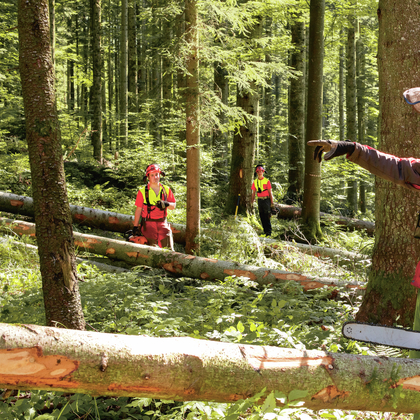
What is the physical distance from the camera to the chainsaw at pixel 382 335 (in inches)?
103

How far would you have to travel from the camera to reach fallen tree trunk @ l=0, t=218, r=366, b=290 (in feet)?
17.2

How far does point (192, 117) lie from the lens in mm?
6844

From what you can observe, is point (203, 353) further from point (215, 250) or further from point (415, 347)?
point (215, 250)

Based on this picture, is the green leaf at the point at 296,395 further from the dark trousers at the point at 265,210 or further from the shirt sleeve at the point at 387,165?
the dark trousers at the point at 265,210

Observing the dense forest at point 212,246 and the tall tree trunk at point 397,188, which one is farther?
the tall tree trunk at point 397,188

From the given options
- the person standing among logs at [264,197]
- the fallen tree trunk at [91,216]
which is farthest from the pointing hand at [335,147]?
the person standing among logs at [264,197]

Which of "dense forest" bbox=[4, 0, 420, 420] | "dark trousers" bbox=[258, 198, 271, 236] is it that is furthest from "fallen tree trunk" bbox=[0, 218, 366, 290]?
"dark trousers" bbox=[258, 198, 271, 236]

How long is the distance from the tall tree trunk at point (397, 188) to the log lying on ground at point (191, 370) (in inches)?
60.7

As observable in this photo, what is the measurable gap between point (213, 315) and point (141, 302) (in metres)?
0.93

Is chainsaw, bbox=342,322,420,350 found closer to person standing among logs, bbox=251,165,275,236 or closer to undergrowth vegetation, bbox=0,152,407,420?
undergrowth vegetation, bbox=0,152,407,420

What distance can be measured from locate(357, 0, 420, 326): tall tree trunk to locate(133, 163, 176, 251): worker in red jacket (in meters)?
4.04

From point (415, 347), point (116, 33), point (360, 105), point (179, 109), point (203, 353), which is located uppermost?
point (116, 33)

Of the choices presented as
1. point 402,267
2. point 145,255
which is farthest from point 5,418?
point 145,255

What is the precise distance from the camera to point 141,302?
4.29 m
